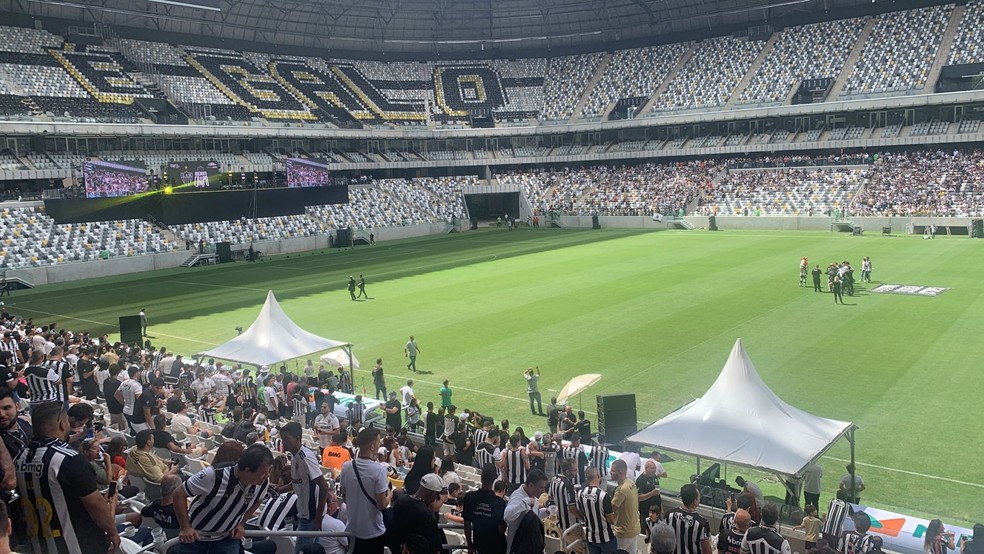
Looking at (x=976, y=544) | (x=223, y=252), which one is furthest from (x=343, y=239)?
(x=976, y=544)

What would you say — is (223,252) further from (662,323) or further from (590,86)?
(590,86)

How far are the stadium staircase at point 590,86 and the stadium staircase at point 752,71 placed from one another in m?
16.7

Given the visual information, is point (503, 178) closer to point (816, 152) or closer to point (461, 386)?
point (816, 152)

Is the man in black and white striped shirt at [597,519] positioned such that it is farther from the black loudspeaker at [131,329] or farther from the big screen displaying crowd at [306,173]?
the big screen displaying crowd at [306,173]

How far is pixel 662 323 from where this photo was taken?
29.4 m

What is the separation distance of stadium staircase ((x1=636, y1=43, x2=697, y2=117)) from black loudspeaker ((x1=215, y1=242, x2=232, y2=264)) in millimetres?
44659

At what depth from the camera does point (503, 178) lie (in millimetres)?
85688

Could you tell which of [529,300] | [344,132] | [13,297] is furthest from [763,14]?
[13,297]

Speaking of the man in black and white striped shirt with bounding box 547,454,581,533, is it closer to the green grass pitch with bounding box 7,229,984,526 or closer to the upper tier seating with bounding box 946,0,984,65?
the green grass pitch with bounding box 7,229,984,526

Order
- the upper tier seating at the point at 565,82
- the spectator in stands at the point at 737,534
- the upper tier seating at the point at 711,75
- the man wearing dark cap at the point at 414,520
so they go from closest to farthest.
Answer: the man wearing dark cap at the point at 414,520, the spectator in stands at the point at 737,534, the upper tier seating at the point at 711,75, the upper tier seating at the point at 565,82

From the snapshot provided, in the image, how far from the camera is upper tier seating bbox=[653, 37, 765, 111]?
7831 cm

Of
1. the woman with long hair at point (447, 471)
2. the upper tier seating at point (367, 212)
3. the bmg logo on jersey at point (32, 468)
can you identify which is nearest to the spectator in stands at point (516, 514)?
the woman with long hair at point (447, 471)

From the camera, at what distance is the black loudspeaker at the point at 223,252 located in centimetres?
5612

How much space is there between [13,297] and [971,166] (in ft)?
214
